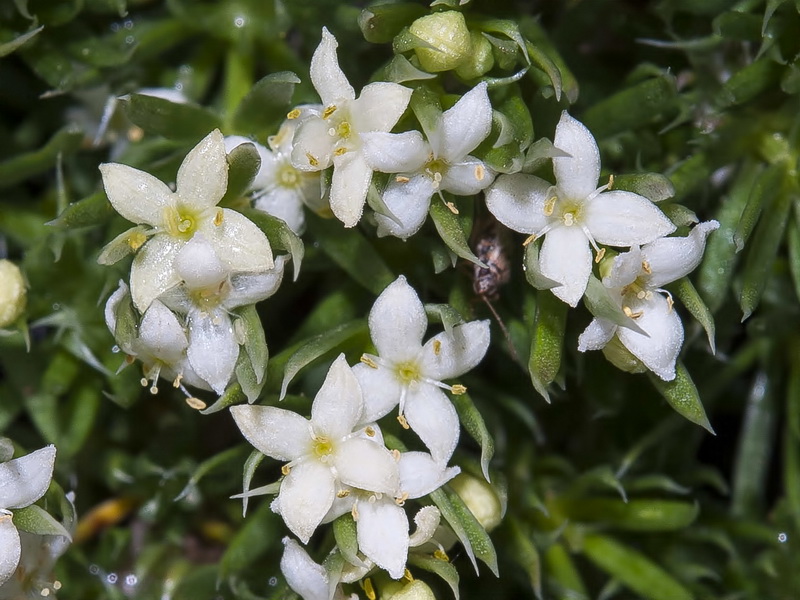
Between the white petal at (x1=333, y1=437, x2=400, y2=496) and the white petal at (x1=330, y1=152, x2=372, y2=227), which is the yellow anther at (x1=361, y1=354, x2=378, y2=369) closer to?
the white petal at (x1=333, y1=437, x2=400, y2=496)

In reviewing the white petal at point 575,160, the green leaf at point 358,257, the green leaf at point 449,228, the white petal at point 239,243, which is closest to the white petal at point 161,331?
the white petal at point 239,243

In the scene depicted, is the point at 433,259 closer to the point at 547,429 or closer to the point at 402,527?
the point at 402,527

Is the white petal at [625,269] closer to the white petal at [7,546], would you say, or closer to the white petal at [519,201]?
the white petal at [519,201]

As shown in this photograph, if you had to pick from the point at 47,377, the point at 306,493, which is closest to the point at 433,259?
the point at 306,493

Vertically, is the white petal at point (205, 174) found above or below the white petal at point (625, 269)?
above

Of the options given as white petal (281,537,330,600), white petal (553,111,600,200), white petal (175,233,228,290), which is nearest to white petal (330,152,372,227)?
white petal (175,233,228,290)

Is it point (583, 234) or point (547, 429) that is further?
point (547, 429)

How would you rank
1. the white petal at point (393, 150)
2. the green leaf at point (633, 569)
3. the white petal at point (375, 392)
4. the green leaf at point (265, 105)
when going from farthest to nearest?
the green leaf at point (633, 569) < the green leaf at point (265, 105) < the white petal at point (375, 392) < the white petal at point (393, 150)
